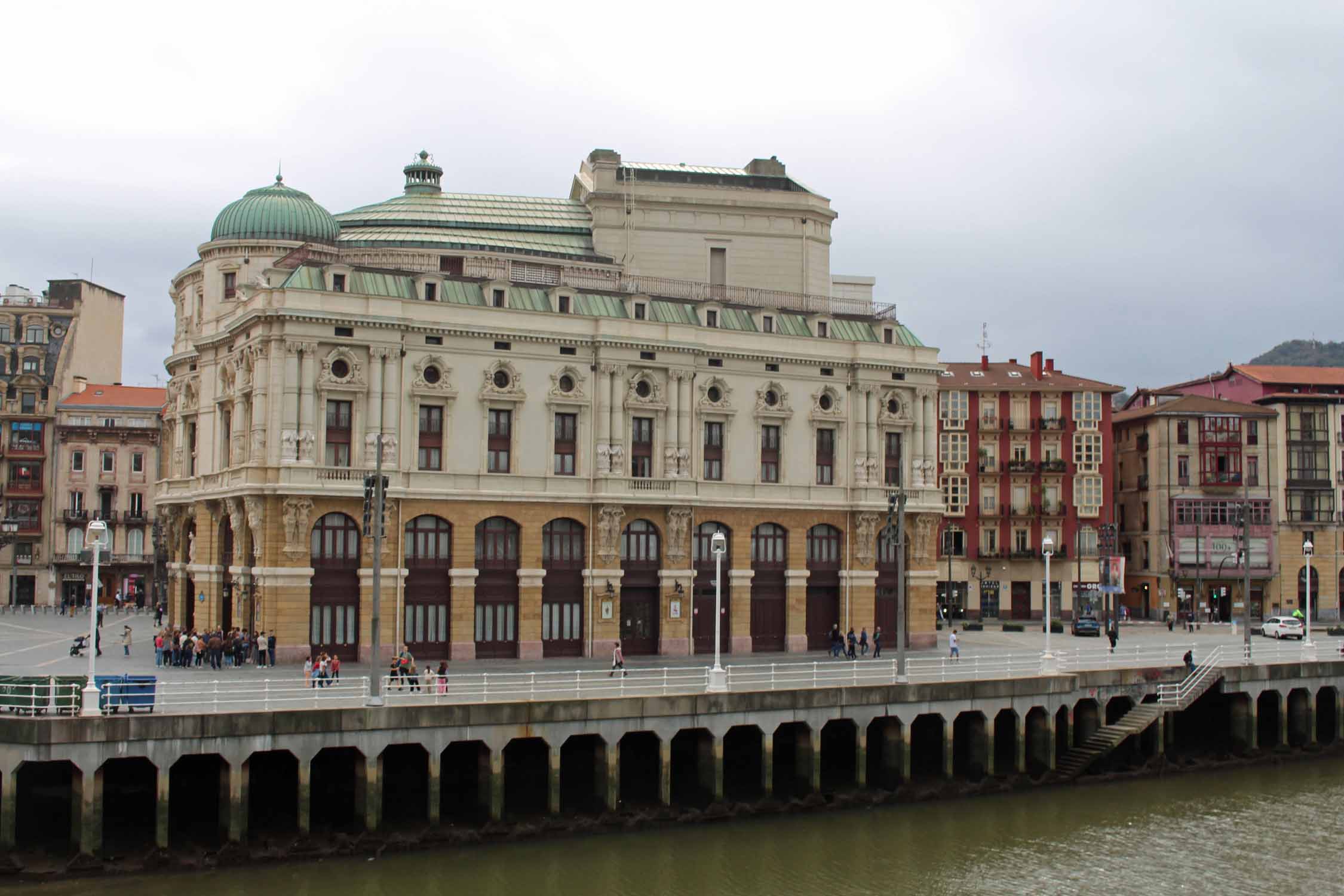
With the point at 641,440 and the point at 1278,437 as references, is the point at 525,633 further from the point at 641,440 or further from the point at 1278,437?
the point at 1278,437

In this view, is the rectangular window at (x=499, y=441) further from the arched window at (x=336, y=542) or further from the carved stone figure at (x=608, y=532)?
the arched window at (x=336, y=542)

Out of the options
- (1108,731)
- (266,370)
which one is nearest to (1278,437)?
(1108,731)

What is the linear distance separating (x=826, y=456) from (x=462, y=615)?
20.5 meters

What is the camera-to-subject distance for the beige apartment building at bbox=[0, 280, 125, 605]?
114m

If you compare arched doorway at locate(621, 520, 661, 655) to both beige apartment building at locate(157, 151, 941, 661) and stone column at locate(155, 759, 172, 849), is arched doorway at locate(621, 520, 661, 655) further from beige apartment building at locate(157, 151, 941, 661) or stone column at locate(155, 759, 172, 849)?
stone column at locate(155, 759, 172, 849)

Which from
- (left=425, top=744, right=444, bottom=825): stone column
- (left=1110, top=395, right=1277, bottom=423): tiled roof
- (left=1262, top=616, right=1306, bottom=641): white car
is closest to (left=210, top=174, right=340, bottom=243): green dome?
(left=425, top=744, right=444, bottom=825): stone column

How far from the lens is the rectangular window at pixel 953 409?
103 meters

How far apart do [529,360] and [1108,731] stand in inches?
1157

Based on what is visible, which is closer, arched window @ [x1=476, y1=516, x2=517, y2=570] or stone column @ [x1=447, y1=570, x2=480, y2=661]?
stone column @ [x1=447, y1=570, x2=480, y2=661]

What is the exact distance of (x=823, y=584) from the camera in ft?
236

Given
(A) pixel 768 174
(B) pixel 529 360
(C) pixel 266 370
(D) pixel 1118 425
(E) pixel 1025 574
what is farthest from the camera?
(D) pixel 1118 425

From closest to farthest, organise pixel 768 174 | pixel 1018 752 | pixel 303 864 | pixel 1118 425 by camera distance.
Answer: pixel 303 864 → pixel 1018 752 → pixel 768 174 → pixel 1118 425

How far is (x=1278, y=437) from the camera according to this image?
108 metres

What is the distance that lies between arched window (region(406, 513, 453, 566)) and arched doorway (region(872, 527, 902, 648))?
22186mm
